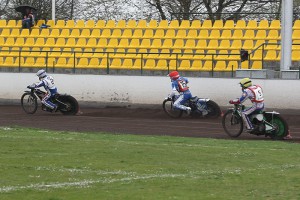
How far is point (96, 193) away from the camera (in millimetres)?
11992

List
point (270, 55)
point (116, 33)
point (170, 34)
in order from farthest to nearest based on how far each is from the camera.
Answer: point (116, 33) < point (170, 34) < point (270, 55)

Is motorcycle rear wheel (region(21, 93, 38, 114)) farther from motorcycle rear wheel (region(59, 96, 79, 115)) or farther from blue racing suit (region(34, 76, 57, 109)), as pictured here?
motorcycle rear wheel (region(59, 96, 79, 115))

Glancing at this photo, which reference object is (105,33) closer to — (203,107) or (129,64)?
(129,64)

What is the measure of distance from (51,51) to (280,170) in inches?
1000

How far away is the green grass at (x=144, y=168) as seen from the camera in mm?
12164

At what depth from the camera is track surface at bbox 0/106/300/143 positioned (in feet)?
83.0

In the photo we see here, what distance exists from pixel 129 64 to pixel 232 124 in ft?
46.0

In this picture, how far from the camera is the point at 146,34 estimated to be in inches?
1538

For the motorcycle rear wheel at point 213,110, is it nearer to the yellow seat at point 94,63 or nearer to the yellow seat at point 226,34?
the yellow seat at point 226,34

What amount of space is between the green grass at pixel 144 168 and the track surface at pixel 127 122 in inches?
130

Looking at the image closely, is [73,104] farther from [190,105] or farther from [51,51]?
[51,51]

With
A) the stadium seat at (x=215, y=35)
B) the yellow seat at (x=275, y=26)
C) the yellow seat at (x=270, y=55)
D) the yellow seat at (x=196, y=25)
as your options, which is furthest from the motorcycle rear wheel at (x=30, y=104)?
the yellow seat at (x=275, y=26)

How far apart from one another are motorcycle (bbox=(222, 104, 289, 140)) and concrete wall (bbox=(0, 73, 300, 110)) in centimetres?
863

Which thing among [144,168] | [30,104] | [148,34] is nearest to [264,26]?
[148,34]
